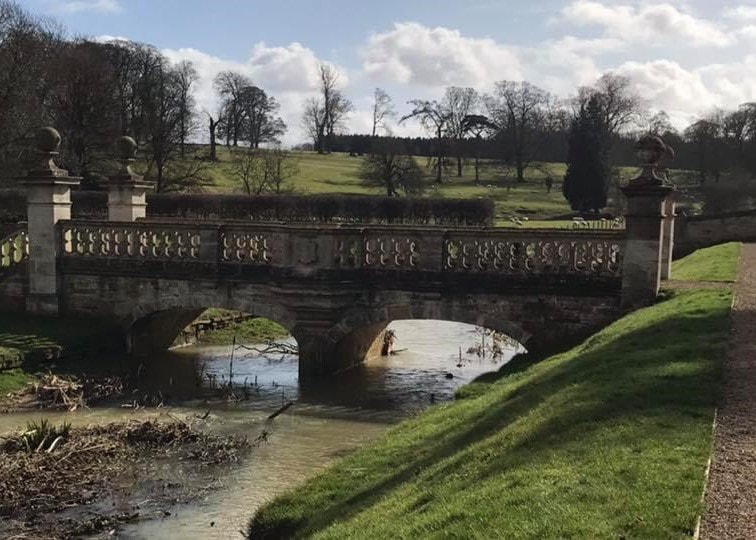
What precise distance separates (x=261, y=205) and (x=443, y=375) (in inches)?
859

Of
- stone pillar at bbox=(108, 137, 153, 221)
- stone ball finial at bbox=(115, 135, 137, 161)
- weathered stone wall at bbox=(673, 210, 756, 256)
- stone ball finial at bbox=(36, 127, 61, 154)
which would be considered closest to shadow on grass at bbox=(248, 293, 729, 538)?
stone ball finial at bbox=(36, 127, 61, 154)

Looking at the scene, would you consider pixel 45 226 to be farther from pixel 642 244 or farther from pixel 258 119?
pixel 258 119

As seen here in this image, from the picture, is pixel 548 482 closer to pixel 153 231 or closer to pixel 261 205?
pixel 153 231

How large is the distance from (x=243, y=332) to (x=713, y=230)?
60.0 ft

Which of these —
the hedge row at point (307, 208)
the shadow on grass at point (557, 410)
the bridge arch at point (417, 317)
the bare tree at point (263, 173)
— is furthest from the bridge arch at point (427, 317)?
the bare tree at point (263, 173)

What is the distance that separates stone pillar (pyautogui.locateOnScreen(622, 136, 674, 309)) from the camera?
42.7 feet

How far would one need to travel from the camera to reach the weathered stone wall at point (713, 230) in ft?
95.4

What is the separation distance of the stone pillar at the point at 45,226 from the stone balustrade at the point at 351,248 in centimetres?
28

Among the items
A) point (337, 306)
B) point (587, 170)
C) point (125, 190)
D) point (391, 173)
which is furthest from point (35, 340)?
point (587, 170)

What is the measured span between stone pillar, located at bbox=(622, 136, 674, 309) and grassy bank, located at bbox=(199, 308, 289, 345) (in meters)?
9.92

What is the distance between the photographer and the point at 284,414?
1341cm

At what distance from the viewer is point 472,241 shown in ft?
47.3

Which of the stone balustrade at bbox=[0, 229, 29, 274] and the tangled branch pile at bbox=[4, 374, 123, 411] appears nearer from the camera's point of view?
the tangled branch pile at bbox=[4, 374, 123, 411]

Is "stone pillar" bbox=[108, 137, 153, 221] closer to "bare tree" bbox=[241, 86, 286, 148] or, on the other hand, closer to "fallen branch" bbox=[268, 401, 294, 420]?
"fallen branch" bbox=[268, 401, 294, 420]
